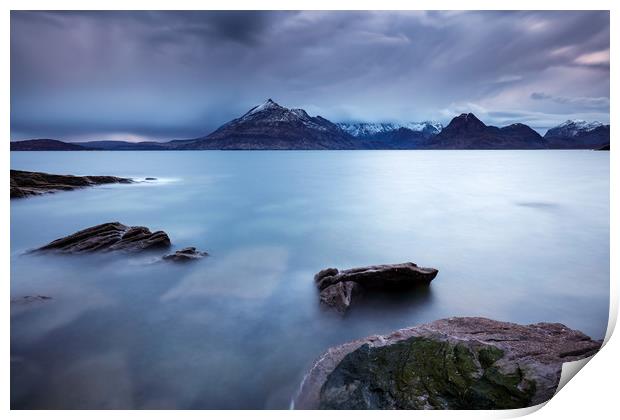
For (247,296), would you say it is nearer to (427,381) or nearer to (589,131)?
(427,381)

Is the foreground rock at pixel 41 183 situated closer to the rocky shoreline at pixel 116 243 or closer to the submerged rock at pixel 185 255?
the rocky shoreline at pixel 116 243

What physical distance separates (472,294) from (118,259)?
6678 millimetres

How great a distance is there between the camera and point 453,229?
10.0m

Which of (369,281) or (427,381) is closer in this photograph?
(427,381)

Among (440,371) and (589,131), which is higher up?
(589,131)

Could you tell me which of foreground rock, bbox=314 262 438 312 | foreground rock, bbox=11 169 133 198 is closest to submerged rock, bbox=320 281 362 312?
foreground rock, bbox=314 262 438 312

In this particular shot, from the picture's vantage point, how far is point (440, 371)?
A: 3.30 meters

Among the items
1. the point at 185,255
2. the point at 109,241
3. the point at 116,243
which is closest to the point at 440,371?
the point at 185,255

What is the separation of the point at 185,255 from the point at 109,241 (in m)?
1.86

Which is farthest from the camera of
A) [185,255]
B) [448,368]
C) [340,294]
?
[185,255]

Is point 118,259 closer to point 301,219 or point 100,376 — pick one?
point 100,376

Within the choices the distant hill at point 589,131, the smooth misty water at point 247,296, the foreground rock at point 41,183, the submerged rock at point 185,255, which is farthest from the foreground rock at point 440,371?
the foreground rock at point 41,183

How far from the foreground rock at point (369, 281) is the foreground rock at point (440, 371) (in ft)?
4.66
